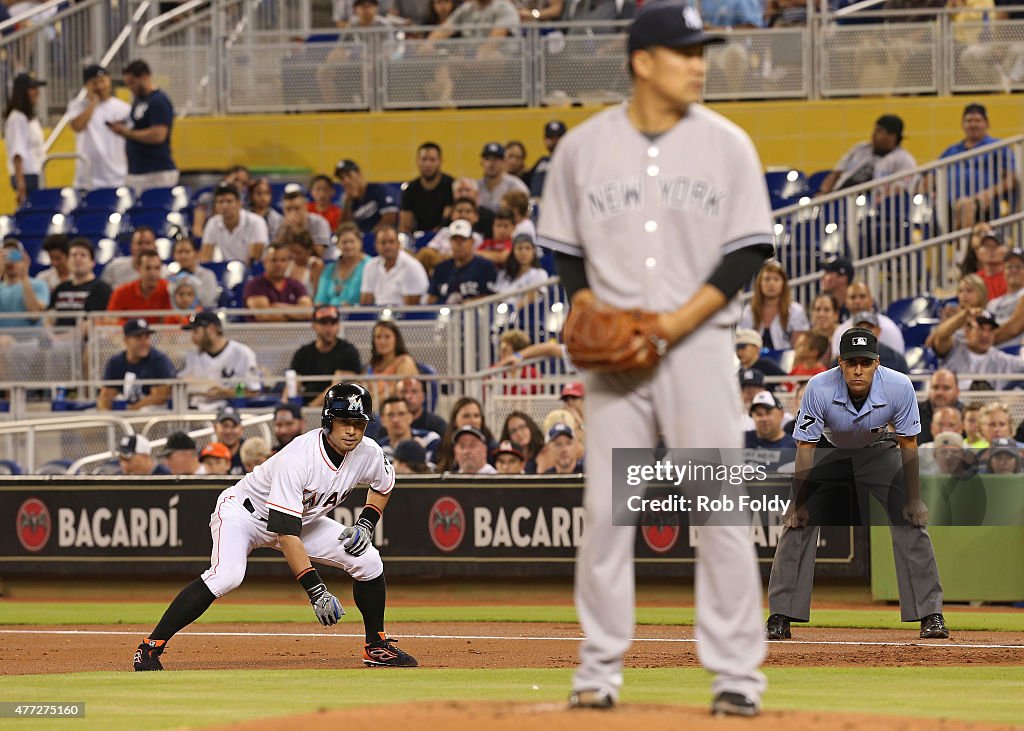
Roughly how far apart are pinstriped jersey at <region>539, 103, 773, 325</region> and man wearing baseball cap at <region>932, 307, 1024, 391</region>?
9.88 meters

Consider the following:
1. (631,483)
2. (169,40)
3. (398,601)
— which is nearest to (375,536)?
(398,601)

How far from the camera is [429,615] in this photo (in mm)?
14633

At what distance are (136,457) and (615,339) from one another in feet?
36.9

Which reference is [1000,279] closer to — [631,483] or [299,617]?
[299,617]

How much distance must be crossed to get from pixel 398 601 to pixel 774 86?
33.0ft

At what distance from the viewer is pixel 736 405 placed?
5.82 m

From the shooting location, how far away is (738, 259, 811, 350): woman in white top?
1620 centimetres

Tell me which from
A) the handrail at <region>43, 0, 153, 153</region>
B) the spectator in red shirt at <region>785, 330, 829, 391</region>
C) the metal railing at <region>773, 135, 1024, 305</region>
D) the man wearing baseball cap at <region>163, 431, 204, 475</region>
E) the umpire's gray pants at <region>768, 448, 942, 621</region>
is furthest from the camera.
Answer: the handrail at <region>43, 0, 153, 153</region>

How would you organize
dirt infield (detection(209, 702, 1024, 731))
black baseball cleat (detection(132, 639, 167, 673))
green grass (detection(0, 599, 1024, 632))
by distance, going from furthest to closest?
green grass (detection(0, 599, 1024, 632)) < black baseball cleat (detection(132, 639, 167, 673)) < dirt infield (detection(209, 702, 1024, 731))

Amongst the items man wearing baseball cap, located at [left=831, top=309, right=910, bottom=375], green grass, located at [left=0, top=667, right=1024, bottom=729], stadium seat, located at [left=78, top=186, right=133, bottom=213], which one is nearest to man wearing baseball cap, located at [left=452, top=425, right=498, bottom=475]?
man wearing baseball cap, located at [left=831, top=309, right=910, bottom=375]

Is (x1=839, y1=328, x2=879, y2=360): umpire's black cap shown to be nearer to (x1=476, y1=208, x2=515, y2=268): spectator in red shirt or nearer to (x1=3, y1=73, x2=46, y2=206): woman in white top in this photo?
(x1=476, y1=208, x2=515, y2=268): spectator in red shirt

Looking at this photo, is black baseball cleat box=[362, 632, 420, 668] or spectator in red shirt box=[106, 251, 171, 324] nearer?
black baseball cleat box=[362, 632, 420, 668]

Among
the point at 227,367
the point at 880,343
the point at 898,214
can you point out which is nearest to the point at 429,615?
the point at 227,367

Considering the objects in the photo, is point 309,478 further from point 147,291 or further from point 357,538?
point 147,291
